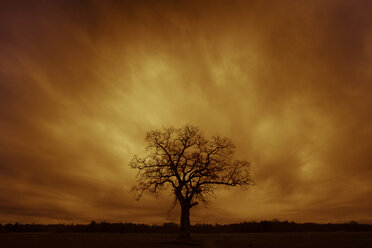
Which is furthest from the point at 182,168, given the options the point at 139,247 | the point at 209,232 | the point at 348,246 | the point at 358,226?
the point at 358,226

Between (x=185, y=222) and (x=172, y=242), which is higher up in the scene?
(x=185, y=222)

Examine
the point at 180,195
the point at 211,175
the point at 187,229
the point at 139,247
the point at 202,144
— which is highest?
the point at 202,144

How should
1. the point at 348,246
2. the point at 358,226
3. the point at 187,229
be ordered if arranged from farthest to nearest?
the point at 358,226 < the point at 187,229 < the point at 348,246

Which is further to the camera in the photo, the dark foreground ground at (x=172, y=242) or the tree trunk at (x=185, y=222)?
the tree trunk at (x=185, y=222)

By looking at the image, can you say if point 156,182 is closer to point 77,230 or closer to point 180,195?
point 180,195

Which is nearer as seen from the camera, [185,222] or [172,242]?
[172,242]

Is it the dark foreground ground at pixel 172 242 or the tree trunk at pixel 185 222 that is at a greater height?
the tree trunk at pixel 185 222

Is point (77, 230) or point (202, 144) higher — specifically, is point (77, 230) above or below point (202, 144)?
below

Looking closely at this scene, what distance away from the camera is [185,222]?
122 ft

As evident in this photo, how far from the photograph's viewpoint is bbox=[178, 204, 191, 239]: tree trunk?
36475 mm

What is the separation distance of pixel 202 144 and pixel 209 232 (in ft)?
90.0

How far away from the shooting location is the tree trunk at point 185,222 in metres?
36.5

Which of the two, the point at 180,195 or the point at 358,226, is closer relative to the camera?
the point at 180,195

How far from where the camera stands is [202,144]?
4153 centimetres
